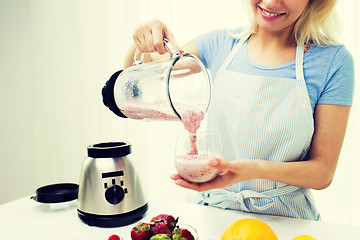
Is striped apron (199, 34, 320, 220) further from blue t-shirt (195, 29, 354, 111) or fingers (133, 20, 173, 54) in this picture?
fingers (133, 20, 173, 54)

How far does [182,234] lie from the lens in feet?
2.35

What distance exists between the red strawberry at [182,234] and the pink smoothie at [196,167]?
13 cm

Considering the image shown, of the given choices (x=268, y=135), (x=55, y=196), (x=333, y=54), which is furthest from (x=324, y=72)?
(x=55, y=196)

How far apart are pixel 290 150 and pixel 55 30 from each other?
1.90 metres

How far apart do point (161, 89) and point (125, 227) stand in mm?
445

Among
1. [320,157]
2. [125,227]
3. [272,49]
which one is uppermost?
[272,49]

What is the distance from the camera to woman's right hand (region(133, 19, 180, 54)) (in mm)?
964

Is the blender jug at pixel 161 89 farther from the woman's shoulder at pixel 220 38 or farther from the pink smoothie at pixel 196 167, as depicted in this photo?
the woman's shoulder at pixel 220 38

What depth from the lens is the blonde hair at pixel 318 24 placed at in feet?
3.73

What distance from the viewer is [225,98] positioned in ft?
4.00

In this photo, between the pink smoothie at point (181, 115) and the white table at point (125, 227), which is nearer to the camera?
the pink smoothie at point (181, 115)

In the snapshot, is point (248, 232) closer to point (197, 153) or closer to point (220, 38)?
point (197, 153)

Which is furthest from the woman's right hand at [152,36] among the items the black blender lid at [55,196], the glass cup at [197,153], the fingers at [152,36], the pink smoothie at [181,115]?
the black blender lid at [55,196]

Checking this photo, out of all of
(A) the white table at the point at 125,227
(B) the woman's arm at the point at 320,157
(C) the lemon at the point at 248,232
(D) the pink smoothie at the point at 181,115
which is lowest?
(A) the white table at the point at 125,227
